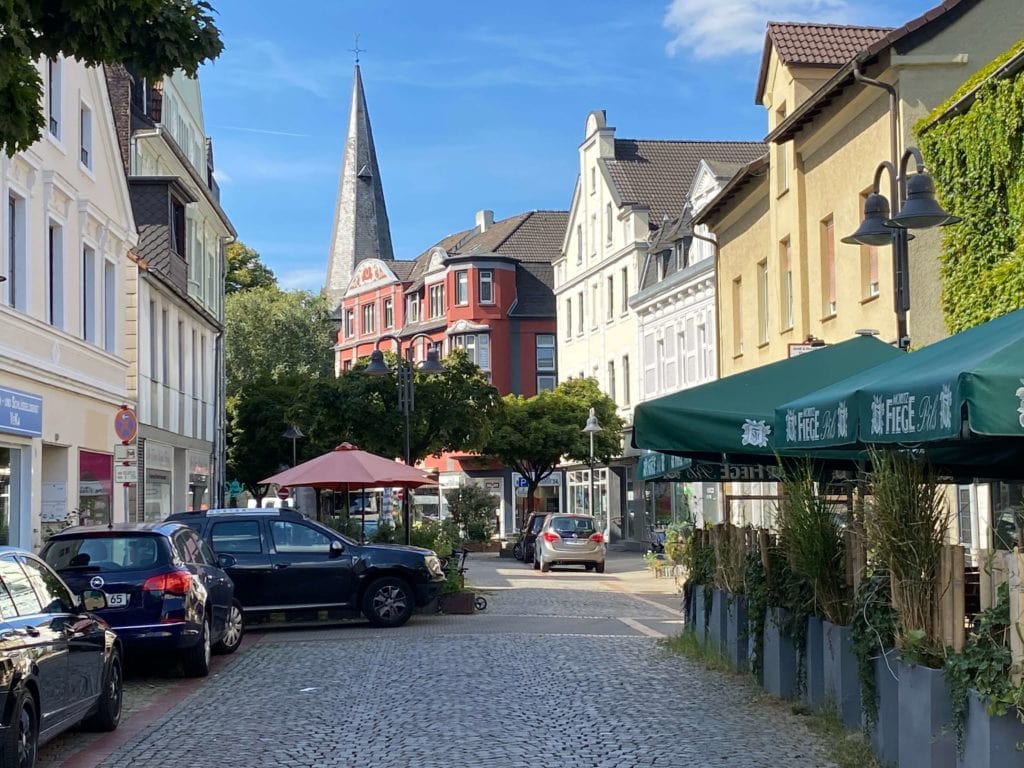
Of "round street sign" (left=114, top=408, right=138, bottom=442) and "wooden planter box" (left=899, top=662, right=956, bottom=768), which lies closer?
"wooden planter box" (left=899, top=662, right=956, bottom=768)

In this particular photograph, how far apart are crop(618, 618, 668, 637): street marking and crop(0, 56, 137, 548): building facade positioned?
8285 mm

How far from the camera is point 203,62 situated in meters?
9.88

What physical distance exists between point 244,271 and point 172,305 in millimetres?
46836

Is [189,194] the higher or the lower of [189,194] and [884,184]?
the higher

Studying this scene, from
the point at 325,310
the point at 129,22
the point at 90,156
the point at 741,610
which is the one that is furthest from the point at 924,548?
the point at 325,310

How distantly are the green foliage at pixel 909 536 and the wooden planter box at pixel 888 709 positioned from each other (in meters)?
0.22

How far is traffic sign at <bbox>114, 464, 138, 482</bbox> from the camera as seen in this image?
1931 cm

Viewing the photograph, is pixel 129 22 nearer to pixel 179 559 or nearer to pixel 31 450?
pixel 179 559

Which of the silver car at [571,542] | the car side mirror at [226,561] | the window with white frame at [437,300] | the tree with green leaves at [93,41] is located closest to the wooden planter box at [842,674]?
the tree with green leaves at [93,41]

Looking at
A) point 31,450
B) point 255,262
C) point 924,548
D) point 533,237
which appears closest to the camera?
point 924,548

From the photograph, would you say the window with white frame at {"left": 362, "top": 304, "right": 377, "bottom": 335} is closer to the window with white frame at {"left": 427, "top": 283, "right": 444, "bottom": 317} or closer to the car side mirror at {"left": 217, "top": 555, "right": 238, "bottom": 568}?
the window with white frame at {"left": 427, "top": 283, "right": 444, "bottom": 317}

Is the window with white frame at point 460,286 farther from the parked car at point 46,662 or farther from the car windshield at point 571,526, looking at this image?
the parked car at point 46,662

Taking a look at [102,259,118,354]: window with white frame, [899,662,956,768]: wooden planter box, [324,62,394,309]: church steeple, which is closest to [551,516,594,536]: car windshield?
[102,259,118,354]: window with white frame

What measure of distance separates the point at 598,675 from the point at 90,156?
1672 cm
